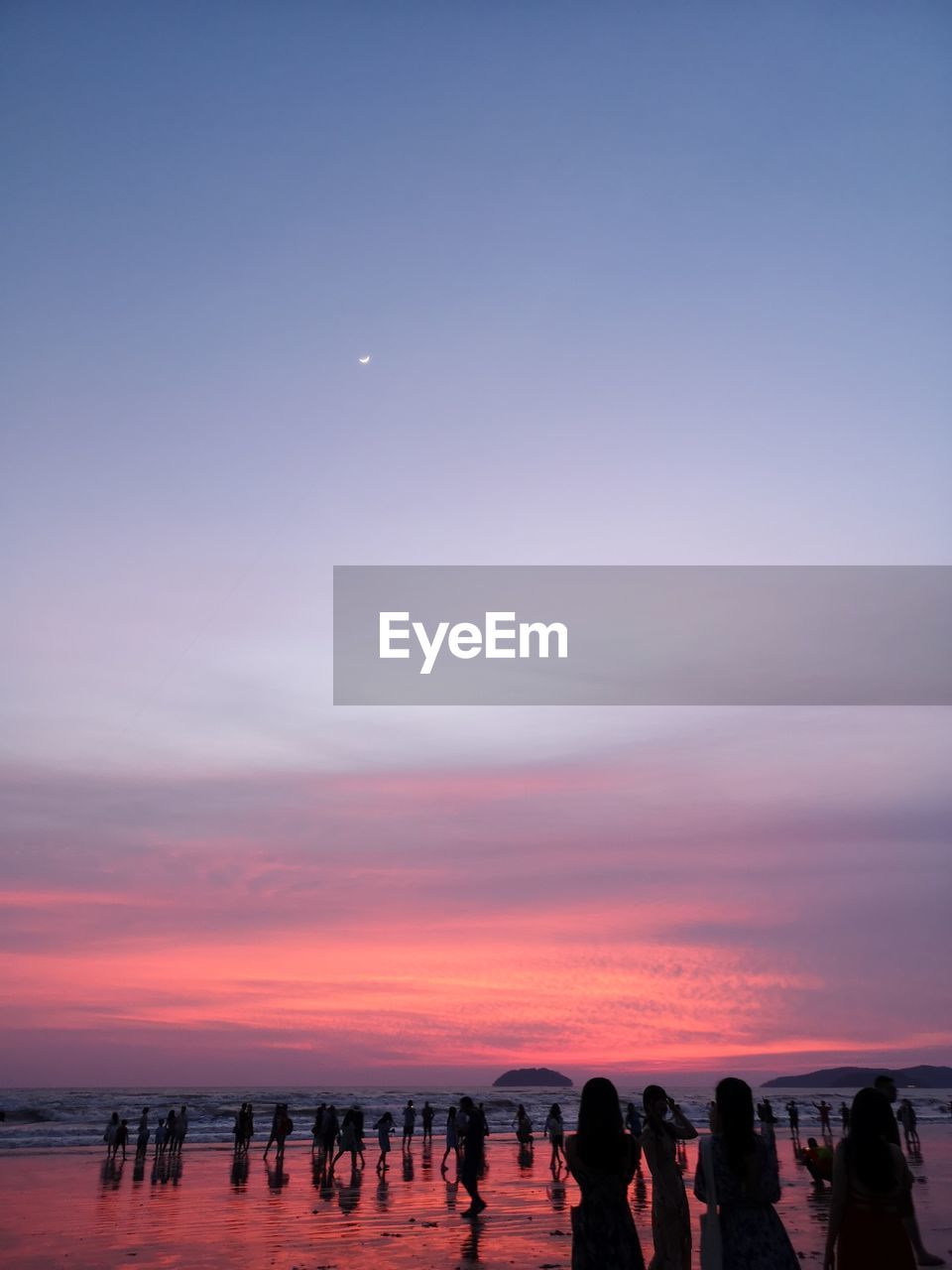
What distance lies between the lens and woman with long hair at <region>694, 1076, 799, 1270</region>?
6.23 metres

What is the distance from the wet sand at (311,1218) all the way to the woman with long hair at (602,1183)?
24.2ft

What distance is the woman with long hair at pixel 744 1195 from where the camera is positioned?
6227 mm

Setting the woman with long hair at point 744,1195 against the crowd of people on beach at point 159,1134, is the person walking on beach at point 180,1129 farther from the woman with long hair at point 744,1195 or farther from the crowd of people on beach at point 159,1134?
the woman with long hair at point 744,1195

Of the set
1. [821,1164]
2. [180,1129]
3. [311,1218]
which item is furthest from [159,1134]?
[821,1164]

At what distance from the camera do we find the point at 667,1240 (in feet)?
30.0

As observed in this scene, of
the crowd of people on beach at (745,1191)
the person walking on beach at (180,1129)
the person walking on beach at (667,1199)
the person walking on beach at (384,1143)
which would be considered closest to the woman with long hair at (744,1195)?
the crowd of people on beach at (745,1191)

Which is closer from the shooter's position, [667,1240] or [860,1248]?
[860,1248]

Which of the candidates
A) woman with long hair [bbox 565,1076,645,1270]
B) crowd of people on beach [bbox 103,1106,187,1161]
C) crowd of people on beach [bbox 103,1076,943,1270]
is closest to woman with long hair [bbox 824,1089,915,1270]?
crowd of people on beach [bbox 103,1076,943,1270]

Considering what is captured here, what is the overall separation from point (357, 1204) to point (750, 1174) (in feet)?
56.7

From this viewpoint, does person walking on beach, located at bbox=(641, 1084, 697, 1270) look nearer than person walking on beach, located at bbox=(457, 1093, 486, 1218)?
Yes

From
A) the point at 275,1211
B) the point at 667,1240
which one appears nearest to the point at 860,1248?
the point at 667,1240

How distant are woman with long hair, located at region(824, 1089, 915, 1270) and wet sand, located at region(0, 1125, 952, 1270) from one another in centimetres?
822

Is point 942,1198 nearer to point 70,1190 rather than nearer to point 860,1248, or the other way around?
point 860,1248

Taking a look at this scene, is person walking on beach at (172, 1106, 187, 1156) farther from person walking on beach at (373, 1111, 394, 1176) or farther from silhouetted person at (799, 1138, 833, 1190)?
silhouetted person at (799, 1138, 833, 1190)
